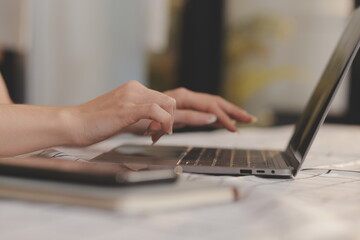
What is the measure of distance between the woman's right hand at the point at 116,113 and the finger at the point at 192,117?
0.31 meters

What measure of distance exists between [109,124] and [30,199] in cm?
31

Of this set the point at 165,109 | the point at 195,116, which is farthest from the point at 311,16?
the point at 165,109

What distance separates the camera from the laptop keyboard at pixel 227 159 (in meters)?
0.86

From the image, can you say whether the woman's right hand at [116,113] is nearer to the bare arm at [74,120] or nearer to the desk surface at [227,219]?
the bare arm at [74,120]

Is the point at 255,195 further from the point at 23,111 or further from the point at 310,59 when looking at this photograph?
the point at 310,59

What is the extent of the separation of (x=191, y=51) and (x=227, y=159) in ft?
10.9

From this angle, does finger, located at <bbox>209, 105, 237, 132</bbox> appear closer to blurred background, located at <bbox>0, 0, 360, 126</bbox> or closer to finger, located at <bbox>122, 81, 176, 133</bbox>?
finger, located at <bbox>122, 81, 176, 133</bbox>

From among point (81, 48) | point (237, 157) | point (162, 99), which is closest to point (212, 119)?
point (237, 157)

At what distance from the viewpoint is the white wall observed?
2.82 metres

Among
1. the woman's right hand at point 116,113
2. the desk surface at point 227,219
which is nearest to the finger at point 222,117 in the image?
the woman's right hand at point 116,113

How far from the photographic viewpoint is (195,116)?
1165 millimetres

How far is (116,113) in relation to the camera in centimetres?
82

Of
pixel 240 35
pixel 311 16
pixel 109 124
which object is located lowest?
pixel 240 35

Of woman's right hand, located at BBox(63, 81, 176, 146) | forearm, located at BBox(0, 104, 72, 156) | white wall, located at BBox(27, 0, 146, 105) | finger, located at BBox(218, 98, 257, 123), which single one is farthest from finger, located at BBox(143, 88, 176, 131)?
white wall, located at BBox(27, 0, 146, 105)
